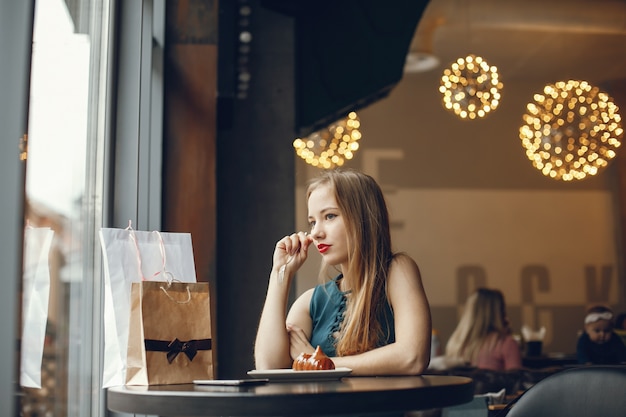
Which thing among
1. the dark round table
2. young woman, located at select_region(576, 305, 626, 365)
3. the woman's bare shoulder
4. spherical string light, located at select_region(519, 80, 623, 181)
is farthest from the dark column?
the dark round table

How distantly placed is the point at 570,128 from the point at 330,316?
184 inches

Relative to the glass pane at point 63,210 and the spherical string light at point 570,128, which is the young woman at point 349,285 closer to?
the glass pane at point 63,210

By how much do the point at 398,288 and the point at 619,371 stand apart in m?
0.55

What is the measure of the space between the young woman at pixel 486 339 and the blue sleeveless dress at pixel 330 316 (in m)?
3.37

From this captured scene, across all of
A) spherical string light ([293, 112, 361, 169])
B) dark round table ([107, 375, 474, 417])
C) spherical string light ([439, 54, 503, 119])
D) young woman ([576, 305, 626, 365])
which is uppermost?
spherical string light ([439, 54, 503, 119])

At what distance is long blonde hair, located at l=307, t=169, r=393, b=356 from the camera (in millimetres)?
1938

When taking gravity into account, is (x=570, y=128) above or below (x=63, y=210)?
above

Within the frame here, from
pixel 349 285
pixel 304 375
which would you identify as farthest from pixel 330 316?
pixel 304 375

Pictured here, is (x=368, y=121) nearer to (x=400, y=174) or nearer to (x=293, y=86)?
(x=400, y=174)

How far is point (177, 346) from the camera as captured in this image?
177 cm

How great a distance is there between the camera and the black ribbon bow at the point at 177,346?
Result: 172 centimetres

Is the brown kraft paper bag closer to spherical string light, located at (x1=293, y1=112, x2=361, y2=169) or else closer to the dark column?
the dark column

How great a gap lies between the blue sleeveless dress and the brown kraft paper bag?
0.34m

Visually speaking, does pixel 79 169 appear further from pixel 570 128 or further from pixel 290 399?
pixel 570 128
